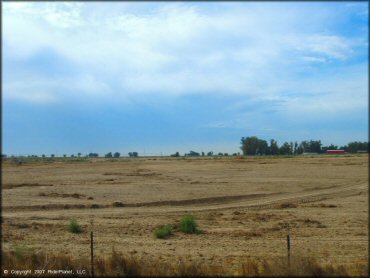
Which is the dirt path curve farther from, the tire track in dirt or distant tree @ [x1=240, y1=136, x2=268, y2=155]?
distant tree @ [x1=240, y1=136, x2=268, y2=155]

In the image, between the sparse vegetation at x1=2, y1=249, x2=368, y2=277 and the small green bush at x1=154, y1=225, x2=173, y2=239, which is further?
the small green bush at x1=154, y1=225, x2=173, y2=239

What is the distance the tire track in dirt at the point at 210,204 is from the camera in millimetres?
24609

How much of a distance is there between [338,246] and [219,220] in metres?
7.36

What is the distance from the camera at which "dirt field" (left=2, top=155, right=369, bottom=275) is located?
14828mm

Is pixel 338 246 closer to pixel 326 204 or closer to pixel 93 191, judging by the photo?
pixel 326 204

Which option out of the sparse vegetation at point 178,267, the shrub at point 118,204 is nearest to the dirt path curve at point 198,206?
the shrub at point 118,204

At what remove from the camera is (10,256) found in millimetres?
11664

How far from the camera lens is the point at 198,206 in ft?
88.7

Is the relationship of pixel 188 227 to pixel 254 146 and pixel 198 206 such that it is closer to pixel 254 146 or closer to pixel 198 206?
pixel 198 206

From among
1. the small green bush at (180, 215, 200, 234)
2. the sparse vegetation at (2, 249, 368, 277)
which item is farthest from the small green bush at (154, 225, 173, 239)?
the sparse vegetation at (2, 249, 368, 277)

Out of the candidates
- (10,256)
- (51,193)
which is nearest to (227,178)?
(51,193)

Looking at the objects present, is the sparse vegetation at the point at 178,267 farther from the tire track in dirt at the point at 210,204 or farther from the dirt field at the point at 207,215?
the tire track in dirt at the point at 210,204

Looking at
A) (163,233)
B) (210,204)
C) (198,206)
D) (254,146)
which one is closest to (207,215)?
(198,206)

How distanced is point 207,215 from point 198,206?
12.5 feet
